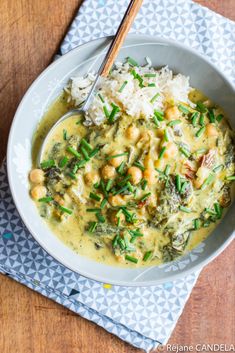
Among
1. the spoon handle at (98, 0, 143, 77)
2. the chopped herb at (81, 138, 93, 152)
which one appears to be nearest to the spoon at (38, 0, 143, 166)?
the spoon handle at (98, 0, 143, 77)

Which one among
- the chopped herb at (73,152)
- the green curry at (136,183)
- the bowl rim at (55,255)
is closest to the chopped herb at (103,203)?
the green curry at (136,183)

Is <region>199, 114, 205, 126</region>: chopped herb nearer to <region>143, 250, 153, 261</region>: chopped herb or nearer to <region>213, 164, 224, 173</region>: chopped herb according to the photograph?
<region>213, 164, 224, 173</region>: chopped herb

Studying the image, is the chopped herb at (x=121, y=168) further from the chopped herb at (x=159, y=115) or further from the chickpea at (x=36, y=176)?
the chickpea at (x=36, y=176)

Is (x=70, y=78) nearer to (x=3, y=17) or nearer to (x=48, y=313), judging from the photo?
(x=3, y=17)

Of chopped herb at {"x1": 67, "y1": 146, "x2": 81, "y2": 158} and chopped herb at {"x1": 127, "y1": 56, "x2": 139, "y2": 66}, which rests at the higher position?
chopped herb at {"x1": 127, "y1": 56, "x2": 139, "y2": 66}

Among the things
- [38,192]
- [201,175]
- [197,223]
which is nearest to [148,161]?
[201,175]
